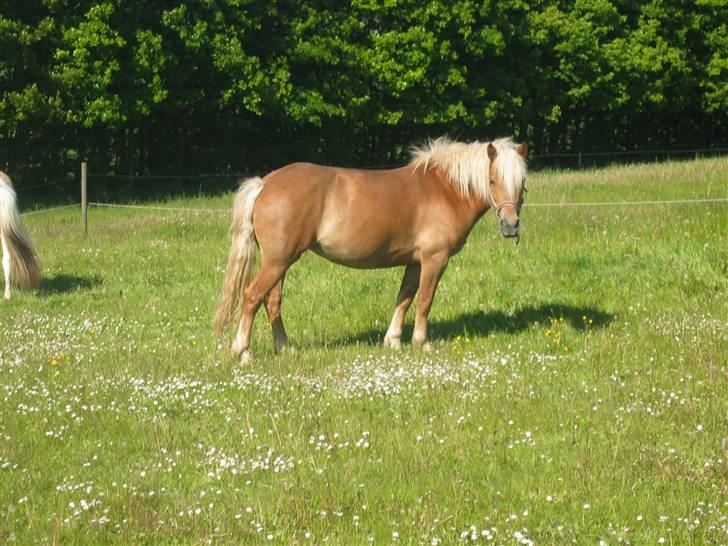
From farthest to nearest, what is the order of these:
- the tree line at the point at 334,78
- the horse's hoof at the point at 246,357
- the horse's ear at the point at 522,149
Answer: the tree line at the point at 334,78 < the horse's ear at the point at 522,149 < the horse's hoof at the point at 246,357

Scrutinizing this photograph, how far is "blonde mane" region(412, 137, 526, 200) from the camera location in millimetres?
10117

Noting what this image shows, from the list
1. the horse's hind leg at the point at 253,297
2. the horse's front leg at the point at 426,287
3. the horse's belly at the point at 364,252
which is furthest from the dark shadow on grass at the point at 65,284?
the horse's front leg at the point at 426,287

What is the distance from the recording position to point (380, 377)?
28.8 feet

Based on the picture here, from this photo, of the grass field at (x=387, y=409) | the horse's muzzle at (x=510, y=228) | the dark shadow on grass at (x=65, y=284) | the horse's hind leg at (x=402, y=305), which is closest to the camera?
the grass field at (x=387, y=409)

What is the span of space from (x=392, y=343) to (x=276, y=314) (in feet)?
3.99

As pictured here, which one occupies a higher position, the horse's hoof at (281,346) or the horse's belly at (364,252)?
the horse's belly at (364,252)

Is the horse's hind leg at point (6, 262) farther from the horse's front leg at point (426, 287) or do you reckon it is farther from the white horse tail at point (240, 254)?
the horse's front leg at point (426, 287)

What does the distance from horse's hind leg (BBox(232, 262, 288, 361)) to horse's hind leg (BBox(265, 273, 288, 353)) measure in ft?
0.73

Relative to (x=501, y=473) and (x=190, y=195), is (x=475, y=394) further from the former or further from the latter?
(x=190, y=195)

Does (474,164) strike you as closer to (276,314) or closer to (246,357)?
(276,314)

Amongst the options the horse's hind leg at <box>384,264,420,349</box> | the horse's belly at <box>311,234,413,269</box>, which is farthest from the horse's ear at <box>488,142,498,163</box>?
the horse's hind leg at <box>384,264,420,349</box>

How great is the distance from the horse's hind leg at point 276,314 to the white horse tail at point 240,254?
0.33 metres

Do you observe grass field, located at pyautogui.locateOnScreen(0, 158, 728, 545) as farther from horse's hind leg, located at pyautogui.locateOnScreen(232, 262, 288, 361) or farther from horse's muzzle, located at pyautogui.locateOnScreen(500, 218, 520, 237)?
horse's muzzle, located at pyautogui.locateOnScreen(500, 218, 520, 237)

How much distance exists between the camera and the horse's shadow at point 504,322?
11148 millimetres
